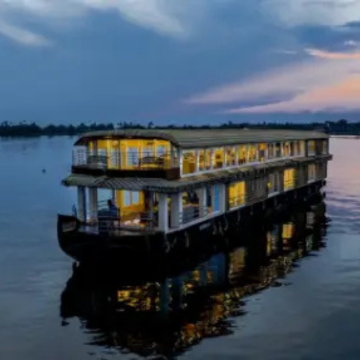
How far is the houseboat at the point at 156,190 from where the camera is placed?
29766 mm

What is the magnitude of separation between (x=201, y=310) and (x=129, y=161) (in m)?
11.2

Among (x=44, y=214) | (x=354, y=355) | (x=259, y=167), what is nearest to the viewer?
(x=354, y=355)

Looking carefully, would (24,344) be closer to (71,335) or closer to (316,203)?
(71,335)

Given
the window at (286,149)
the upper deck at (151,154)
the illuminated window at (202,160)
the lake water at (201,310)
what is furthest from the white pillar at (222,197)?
the window at (286,149)

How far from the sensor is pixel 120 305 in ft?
83.9

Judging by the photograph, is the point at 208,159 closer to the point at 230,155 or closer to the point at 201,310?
the point at 230,155

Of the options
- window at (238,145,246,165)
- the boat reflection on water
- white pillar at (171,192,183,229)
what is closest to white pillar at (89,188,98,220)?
the boat reflection on water

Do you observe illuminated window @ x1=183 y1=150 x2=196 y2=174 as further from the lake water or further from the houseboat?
the lake water

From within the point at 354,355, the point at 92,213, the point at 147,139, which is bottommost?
the point at 354,355

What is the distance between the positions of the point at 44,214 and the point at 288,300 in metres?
32.3

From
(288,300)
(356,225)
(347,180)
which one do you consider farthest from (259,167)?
(347,180)

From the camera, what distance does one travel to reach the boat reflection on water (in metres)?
22.1

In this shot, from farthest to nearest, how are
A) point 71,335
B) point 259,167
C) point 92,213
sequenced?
1. point 259,167
2. point 92,213
3. point 71,335

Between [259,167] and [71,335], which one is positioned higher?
[259,167]
